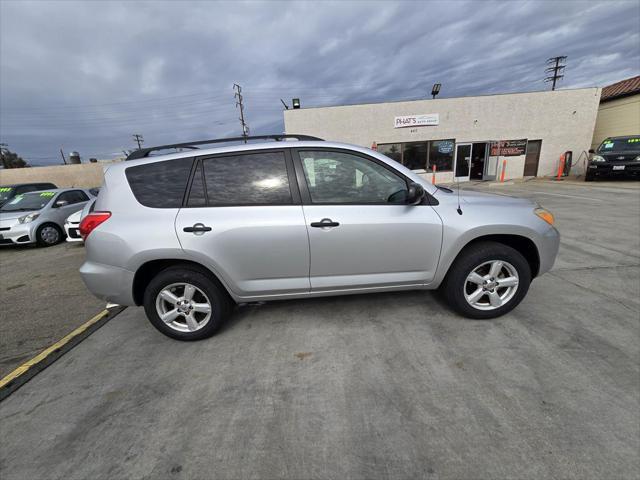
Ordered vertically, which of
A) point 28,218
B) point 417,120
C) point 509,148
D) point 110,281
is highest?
point 417,120

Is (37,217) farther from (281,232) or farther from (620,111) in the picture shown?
(620,111)

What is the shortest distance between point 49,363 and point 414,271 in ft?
11.3

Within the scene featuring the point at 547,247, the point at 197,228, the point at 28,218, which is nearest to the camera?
the point at 197,228

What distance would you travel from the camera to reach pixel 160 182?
2494 millimetres

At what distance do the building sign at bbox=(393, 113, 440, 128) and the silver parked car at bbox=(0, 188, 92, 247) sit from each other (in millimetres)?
14830

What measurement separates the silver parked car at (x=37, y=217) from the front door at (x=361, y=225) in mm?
8058

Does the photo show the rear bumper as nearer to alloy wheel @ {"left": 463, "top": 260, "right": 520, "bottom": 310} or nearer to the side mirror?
the side mirror

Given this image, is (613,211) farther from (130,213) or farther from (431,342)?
(130,213)

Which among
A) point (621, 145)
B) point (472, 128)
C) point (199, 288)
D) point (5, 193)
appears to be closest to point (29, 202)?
point (5, 193)

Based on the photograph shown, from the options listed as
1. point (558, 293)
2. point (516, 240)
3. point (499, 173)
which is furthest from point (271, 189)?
point (499, 173)

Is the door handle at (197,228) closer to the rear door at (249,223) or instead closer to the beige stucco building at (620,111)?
the rear door at (249,223)

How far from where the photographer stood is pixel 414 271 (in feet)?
8.66

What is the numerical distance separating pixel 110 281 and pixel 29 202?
7.73m

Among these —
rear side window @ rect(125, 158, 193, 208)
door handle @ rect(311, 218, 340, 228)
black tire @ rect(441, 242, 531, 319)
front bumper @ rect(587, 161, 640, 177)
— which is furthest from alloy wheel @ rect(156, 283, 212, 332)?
front bumper @ rect(587, 161, 640, 177)
